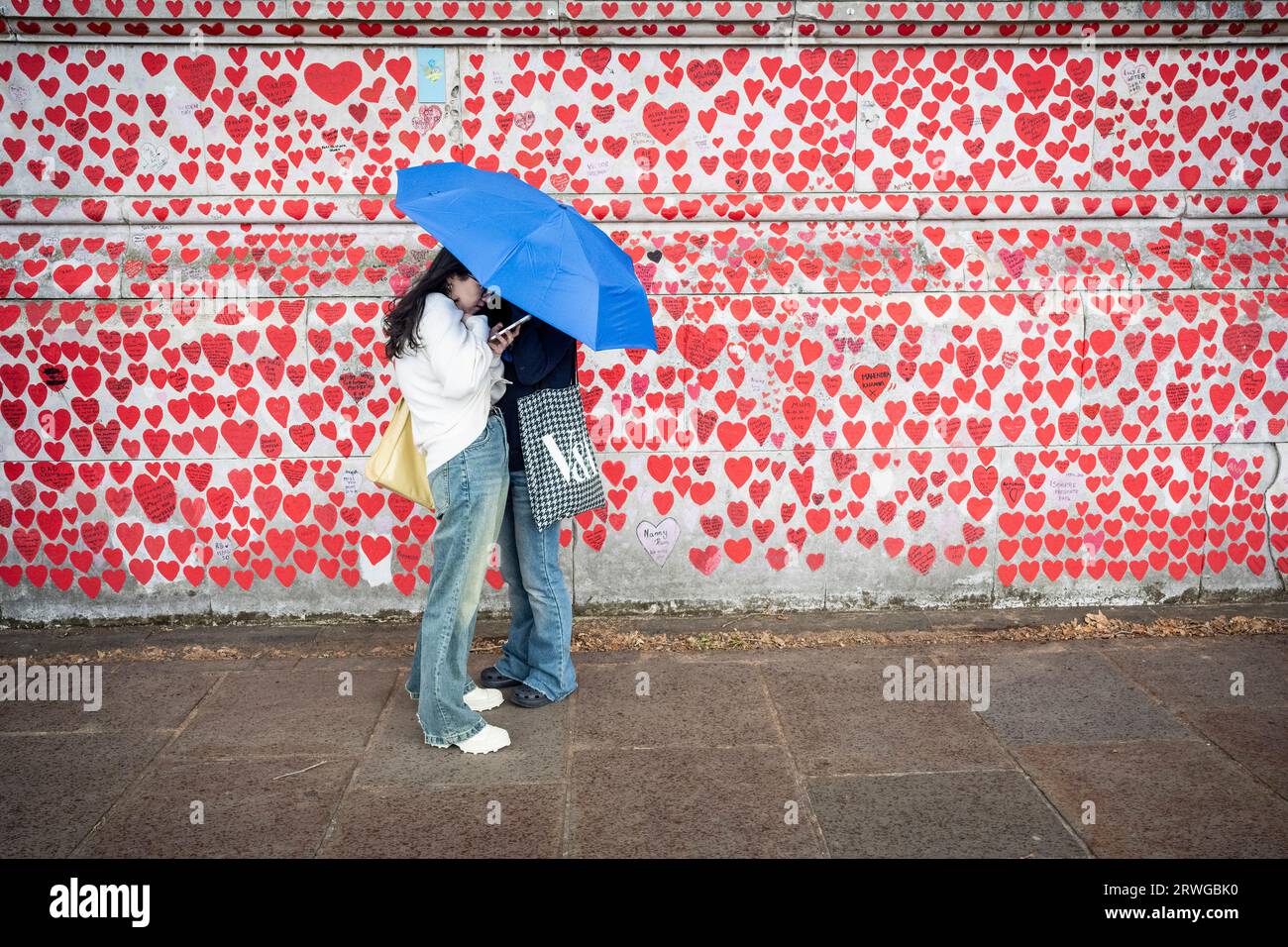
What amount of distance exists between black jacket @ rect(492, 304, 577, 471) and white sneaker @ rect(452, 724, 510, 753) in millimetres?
1095

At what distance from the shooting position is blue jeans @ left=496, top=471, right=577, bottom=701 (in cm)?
474

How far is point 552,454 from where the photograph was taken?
4516 millimetres

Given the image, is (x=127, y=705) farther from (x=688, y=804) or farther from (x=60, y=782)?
(x=688, y=804)

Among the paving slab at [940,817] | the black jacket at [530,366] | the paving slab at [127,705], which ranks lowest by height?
the paving slab at [940,817]

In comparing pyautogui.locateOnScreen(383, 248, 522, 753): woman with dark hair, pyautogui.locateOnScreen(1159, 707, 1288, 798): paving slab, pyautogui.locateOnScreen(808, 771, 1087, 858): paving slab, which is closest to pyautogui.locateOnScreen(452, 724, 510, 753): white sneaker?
pyautogui.locateOnScreen(383, 248, 522, 753): woman with dark hair

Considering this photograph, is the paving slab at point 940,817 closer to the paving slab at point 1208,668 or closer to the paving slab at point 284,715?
the paving slab at point 1208,668

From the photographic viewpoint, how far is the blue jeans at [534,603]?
474 centimetres

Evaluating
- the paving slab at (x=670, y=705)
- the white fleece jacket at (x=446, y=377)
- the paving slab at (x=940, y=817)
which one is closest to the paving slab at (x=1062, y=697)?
the paving slab at (x=940, y=817)

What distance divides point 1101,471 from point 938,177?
1869mm

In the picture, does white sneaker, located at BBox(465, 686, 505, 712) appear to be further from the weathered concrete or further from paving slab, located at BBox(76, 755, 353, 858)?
the weathered concrete

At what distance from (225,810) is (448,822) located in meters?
0.83

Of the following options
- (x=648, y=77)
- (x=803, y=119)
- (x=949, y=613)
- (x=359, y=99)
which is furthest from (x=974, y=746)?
(x=359, y=99)

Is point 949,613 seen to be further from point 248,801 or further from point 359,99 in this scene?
point 359,99

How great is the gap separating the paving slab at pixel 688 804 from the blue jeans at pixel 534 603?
0.58 m
